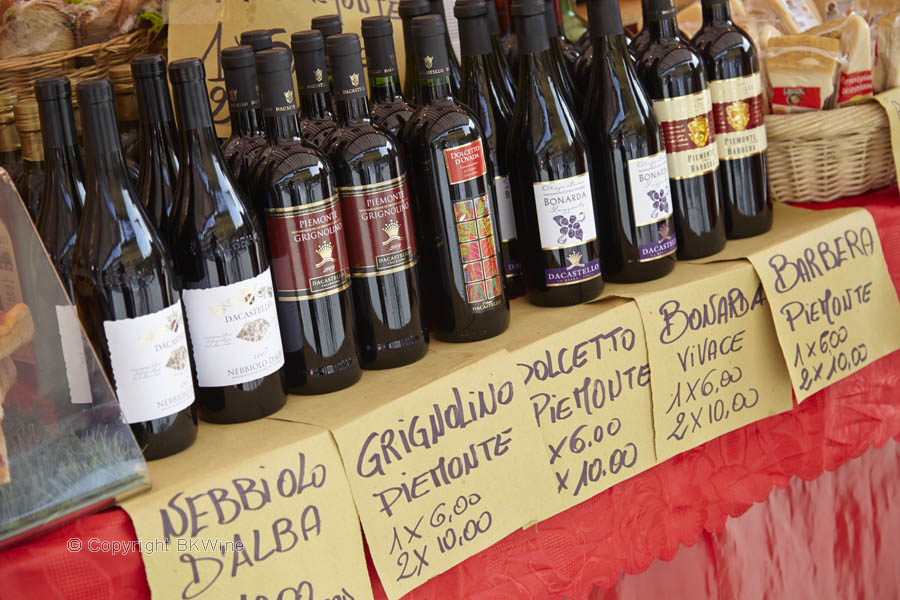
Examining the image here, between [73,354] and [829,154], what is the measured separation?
116 cm

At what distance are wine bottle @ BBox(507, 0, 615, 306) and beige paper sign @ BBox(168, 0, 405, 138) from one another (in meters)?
0.35

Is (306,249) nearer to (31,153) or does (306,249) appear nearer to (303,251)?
(303,251)

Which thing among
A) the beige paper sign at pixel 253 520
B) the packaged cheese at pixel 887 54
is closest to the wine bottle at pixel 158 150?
the beige paper sign at pixel 253 520

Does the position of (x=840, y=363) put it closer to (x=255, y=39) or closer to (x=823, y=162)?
(x=823, y=162)

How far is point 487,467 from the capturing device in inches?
42.1

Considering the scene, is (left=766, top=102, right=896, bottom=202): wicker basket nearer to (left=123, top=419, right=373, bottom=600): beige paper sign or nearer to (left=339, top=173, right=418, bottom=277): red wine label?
(left=339, top=173, right=418, bottom=277): red wine label

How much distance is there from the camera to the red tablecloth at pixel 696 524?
83cm

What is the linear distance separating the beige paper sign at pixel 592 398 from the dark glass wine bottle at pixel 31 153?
549 millimetres

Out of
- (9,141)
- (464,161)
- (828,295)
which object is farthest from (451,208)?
(828,295)


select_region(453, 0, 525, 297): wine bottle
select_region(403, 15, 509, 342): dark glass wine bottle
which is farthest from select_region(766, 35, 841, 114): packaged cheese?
select_region(403, 15, 509, 342): dark glass wine bottle

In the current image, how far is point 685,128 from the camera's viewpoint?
1296 mm

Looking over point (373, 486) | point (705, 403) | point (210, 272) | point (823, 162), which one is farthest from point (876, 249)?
point (210, 272)

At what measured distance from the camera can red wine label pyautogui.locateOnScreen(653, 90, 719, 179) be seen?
1.29m

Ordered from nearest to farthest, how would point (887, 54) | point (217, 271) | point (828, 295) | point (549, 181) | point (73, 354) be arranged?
point (73, 354), point (217, 271), point (549, 181), point (828, 295), point (887, 54)
